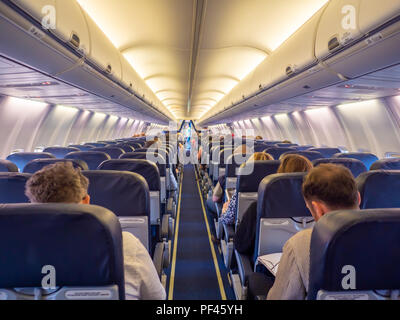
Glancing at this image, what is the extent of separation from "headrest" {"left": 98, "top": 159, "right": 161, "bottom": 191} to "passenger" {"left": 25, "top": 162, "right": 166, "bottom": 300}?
1.70 m

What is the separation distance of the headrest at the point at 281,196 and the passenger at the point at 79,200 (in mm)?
1114

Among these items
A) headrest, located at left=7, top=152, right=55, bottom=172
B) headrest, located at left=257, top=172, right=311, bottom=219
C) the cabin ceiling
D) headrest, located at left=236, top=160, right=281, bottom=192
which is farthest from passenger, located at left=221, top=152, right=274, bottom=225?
headrest, located at left=7, top=152, right=55, bottom=172

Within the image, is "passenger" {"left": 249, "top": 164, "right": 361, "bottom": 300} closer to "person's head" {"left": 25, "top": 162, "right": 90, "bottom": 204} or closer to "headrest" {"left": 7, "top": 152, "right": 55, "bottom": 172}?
"person's head" {"left": 25, "top": 162, "right": 90, "bottom": 204}

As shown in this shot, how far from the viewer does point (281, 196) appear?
2.21 m

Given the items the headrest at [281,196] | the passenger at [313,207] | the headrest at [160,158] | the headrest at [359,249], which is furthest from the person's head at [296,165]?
the headrest at [160,158]

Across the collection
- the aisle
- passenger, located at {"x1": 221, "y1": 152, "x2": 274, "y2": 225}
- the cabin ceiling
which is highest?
the cabin ceiling

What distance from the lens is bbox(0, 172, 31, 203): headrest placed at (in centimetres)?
235

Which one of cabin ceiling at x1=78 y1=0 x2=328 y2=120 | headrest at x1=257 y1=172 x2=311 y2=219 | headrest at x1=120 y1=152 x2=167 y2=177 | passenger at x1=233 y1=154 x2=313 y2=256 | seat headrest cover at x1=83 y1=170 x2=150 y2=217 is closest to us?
headrest at x1=257 y1=172 x2=311 y2=219

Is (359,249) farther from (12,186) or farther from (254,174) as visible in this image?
(12,186)

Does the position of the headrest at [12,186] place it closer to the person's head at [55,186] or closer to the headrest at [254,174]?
the person's head at [55,186]

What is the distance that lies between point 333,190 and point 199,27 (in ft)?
13.5

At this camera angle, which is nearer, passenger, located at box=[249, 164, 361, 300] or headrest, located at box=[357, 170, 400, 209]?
passenger, located at box=[249, 164, 361, 300]

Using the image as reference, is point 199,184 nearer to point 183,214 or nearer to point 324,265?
point 183,214

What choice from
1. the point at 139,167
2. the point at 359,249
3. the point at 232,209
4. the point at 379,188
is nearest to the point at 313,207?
the point at 359,249
